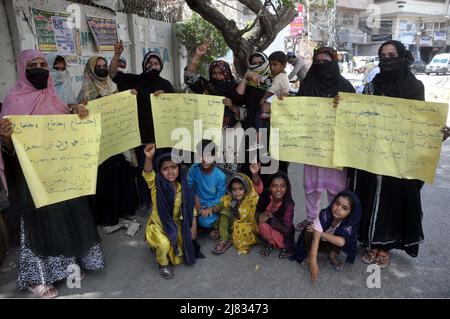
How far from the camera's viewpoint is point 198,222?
11.4 ft

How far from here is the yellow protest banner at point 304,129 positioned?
300 centimetres

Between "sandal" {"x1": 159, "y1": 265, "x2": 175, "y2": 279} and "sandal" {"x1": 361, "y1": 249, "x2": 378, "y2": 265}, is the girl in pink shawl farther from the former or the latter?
"sandal" {"x1": 361, "y1": 249, "x2": 378, "y2": 265}

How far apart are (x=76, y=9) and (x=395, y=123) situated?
479cm

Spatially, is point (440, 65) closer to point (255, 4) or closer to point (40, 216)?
point (255, 4)

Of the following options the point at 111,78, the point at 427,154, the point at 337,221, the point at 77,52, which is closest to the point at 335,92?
the point at 427,154

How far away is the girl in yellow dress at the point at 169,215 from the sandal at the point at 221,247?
10.0 inches

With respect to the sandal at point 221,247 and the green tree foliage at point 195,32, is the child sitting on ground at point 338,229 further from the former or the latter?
the green tree foliage at point 195,32

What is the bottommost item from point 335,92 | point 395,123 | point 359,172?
point 359,172

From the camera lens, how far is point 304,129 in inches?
122

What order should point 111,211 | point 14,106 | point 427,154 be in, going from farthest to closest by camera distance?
Result: point 111,211
point 427,154
point 14,106

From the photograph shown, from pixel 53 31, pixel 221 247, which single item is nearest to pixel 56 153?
pixel 221 247

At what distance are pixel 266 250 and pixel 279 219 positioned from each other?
12.2 inches

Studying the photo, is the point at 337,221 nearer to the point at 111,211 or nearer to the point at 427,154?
the point at 427,154

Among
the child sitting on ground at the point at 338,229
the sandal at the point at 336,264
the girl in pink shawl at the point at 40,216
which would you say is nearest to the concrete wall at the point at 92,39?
the girl in pink shawl at the point at 40,216
